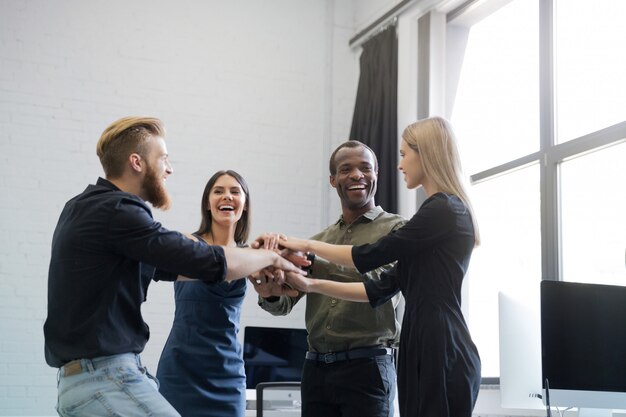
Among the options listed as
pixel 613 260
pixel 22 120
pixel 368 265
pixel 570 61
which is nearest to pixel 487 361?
pixel 613 260

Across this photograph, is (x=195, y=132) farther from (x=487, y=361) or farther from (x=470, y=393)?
(x=470, y=393)

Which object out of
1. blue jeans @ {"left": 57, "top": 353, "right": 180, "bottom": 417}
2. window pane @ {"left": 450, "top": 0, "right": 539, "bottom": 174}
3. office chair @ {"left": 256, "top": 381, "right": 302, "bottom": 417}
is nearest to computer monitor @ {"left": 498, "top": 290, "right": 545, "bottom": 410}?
office chair @ {"left": 256, "top": 381, "right": 302, "bottom": 417}

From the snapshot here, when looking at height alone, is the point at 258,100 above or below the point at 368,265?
above

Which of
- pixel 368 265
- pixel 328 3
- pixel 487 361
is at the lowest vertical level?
pixel 487 361

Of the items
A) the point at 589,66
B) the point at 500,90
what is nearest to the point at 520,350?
the point at 589,66

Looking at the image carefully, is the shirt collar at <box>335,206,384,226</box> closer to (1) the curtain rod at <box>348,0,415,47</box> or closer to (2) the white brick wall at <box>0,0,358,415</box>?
(2) the white brick wall at <box>0,0,358,415</box>

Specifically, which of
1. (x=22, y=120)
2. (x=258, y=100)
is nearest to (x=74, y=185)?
(x=22, y=120)

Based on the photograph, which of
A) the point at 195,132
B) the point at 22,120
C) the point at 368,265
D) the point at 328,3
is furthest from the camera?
the point at 328,3

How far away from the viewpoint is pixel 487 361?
562 centimetres

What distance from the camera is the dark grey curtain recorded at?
21.1 ft

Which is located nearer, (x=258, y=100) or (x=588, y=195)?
(x=588, y=195)

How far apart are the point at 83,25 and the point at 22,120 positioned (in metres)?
0.91

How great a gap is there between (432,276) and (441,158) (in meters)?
0.40

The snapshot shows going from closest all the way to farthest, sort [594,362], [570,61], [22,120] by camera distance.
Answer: [594,362], [570,61], [22,120]
